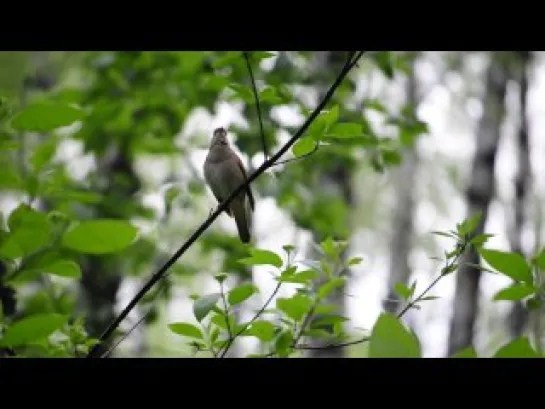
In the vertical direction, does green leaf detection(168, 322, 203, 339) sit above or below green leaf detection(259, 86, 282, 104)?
below

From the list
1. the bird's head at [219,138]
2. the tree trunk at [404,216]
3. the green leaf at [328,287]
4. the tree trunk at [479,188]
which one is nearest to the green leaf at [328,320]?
the green leaf at [328,287]

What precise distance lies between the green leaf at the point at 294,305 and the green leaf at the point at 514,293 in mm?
507

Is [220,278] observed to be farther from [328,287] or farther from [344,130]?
[344,130]

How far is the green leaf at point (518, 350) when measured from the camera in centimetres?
74

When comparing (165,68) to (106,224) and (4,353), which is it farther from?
(106,224)

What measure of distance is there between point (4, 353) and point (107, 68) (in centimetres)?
318

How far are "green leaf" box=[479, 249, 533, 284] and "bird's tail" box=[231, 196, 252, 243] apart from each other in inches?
107

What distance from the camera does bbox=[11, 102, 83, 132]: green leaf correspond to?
0.96m

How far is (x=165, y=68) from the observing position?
4.27 meters

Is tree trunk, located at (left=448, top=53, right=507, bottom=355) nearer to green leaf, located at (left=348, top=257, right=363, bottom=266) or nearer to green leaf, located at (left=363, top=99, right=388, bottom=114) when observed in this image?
green leaf, located at (left=363, top=99, right=388, bottom=114)

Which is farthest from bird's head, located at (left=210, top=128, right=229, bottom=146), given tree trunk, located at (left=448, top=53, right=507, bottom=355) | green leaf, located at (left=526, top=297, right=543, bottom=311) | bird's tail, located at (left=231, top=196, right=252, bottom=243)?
green leaf, located at (left=526, top=297, right=543, bottom=311)

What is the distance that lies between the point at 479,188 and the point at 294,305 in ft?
16.2
